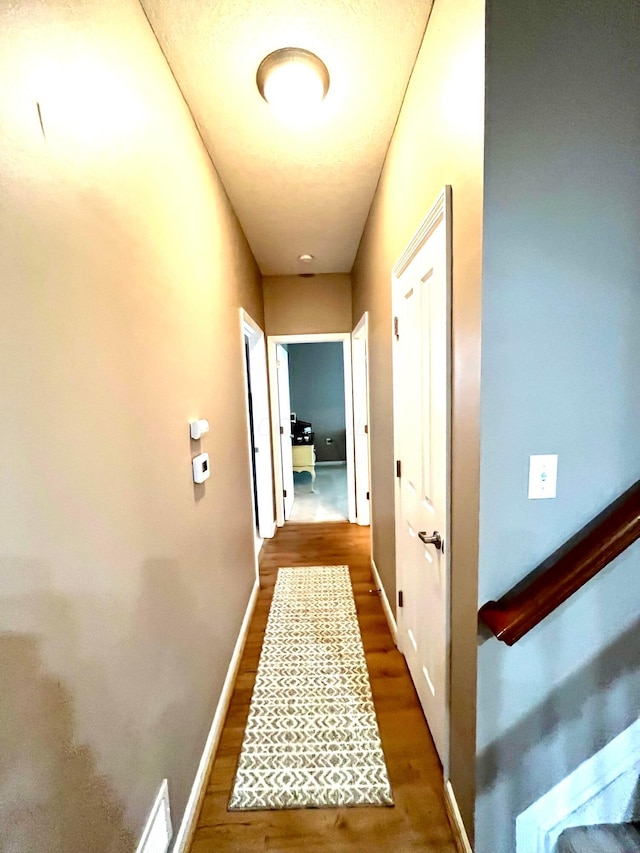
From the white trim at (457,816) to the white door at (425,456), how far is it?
0.07m

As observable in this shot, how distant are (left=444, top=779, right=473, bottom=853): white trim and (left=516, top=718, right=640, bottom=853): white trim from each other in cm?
14

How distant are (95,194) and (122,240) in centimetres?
12

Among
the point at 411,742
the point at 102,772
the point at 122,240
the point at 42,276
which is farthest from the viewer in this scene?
the point at 411,742

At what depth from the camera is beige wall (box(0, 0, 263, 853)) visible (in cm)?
60

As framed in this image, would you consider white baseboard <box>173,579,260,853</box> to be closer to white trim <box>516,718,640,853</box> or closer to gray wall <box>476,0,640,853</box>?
gray wall <box>476,0,640,853</box>

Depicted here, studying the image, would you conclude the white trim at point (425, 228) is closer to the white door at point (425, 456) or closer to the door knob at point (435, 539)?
the white door at point (425, 456)

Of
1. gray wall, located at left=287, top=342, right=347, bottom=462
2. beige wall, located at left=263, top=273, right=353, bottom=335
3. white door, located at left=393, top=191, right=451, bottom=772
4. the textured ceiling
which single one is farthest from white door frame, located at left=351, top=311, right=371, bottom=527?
gray wall, located at left=287, top=342, right=347, bottom=462

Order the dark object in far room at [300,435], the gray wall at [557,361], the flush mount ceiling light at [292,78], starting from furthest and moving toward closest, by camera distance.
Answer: the dark object in far room at [300,435] → the flush mount ceiling light at [292,78] → the gray wall at [557,361]

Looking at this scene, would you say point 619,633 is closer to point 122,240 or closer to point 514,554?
point 514,554

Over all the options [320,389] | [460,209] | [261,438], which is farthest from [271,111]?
[320,389]

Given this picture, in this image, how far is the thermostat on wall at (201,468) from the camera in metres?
1.42

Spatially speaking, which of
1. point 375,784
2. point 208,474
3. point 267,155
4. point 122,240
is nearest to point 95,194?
point 122,240

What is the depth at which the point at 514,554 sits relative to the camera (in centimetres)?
97

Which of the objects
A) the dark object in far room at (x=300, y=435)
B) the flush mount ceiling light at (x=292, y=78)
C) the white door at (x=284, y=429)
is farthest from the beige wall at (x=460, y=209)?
the dark object in far room at (x=300, y=435)
